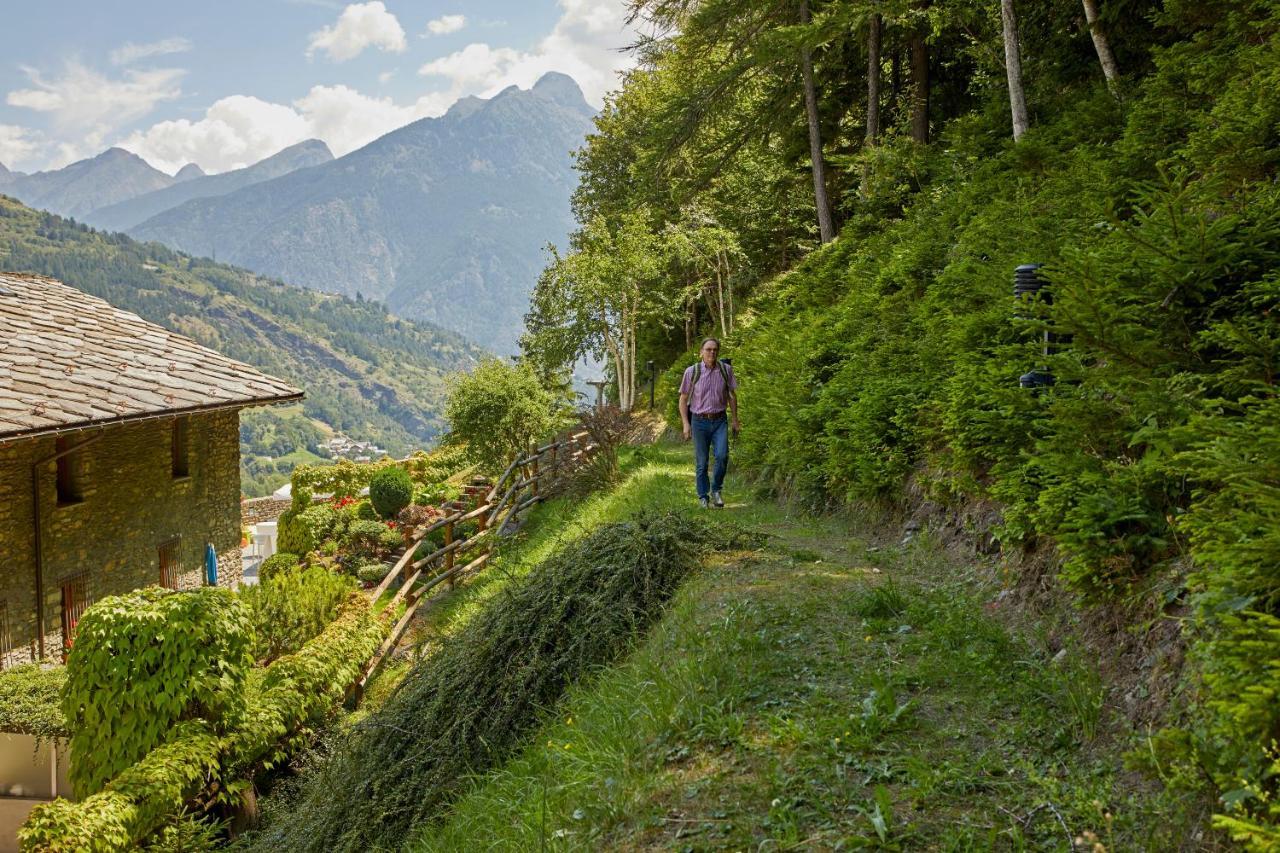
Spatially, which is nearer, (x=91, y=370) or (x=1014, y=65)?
(x=1014, y=65)

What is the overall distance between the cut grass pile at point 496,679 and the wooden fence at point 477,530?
24.0 feet

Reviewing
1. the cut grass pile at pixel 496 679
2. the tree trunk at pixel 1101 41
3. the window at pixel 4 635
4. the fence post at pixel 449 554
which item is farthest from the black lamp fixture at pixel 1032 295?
the window at pixel 4 635

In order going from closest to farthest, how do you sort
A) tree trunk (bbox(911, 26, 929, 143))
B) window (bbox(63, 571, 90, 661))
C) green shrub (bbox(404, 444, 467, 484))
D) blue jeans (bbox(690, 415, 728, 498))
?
blue jeans (bbox(690, 415, 728, 498)), window (bbox(63, 571, 90, 661)), tree trunk (bbox(911, 26, 929, 143)), green shrub (bbox(404, 444, 467, 484))

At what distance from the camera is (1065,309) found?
376cm

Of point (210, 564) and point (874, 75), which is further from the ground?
point (874, 75)

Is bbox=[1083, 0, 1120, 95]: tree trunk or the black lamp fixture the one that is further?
bbox=[1083, 0, 1120, 95]: tree trunk

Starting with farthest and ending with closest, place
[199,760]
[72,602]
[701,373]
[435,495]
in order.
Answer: [435,495], [72,602], [701,373], [199,760]

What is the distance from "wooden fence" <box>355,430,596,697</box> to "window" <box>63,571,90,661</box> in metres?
4.81

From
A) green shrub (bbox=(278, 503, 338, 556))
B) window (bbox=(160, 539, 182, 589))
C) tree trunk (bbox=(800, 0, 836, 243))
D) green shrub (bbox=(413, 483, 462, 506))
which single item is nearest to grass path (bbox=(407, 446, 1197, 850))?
window (bbox=(160, 539, 182, 589))

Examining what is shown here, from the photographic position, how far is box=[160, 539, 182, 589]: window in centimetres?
1694

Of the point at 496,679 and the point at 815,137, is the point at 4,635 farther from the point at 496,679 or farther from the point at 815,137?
the point at 815,137

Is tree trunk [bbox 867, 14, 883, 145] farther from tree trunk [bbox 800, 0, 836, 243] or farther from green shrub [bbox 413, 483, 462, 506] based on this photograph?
green shrub [bbox 413, 483, 462, 506]

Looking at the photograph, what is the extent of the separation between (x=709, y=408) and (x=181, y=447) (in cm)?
1361

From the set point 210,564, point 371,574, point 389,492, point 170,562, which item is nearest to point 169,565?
point 170,562
